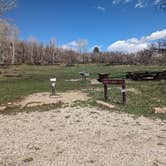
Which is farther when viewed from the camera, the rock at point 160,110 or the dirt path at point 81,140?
the rock at point 160,110

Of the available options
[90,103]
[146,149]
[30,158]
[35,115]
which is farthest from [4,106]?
[146,149]

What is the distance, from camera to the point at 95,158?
5203 millimetres

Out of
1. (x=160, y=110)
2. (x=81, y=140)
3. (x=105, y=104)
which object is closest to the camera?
(x=81, y=140)

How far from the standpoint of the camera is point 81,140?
642cm

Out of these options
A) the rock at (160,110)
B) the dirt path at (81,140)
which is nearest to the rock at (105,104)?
the dirt path at (81,140)

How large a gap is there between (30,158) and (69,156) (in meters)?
0.82

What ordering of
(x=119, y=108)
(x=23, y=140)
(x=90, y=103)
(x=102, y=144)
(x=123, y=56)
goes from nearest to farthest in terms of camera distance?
1. (x=102, y=144)
2. (x=23, y=140)
3. (x=119, y=108)
4. (x=90, y=103)
5. (x=123, y=56)

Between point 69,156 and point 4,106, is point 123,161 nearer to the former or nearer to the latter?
point 69,156

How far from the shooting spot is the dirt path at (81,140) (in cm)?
514

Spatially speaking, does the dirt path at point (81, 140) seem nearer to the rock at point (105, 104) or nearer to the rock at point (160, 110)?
the rock at point (105, 104)

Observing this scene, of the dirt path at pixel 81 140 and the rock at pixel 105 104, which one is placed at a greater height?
the rock at pixel 105 104

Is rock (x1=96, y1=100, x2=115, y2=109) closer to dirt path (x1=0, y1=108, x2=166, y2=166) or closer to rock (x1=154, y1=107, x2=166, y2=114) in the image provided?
dirt path (x1=0, y1=108, x2=166, y2=166)

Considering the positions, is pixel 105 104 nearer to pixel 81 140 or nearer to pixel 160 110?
pixel 160 110

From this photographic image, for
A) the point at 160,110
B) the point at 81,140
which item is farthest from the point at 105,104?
the point at 81,140
